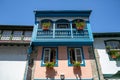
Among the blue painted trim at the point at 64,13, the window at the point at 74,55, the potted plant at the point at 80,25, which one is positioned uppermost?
the blue painted trim at the point at 64,13

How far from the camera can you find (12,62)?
43.0 feet

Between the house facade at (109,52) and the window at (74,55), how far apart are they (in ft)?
5.48

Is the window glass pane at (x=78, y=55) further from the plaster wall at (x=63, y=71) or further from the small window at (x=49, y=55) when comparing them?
the small window at (x=49, y=55)

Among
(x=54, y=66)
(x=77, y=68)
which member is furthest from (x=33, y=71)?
(x=77, y=68)

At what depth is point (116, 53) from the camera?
13.6 meters

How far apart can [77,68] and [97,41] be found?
3880 mm

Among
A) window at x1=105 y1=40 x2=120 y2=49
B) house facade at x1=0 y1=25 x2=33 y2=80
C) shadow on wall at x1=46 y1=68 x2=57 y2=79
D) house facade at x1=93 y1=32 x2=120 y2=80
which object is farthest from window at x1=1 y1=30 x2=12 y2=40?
window at x1=105 y1=40 x2=120 y2=49

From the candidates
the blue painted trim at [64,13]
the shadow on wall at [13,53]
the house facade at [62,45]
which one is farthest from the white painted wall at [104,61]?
the shadow on wall at [13,53]

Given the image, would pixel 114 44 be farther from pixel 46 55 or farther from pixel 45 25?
pixel 45 25

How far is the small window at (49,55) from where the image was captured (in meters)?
13.1

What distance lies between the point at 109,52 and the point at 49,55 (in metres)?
5.53

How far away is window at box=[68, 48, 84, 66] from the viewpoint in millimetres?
12984

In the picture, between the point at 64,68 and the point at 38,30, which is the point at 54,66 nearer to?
the point at 64,68

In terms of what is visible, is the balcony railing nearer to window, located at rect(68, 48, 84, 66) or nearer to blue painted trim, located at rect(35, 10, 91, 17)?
window, located at rect(68, 48, 84, 66)
